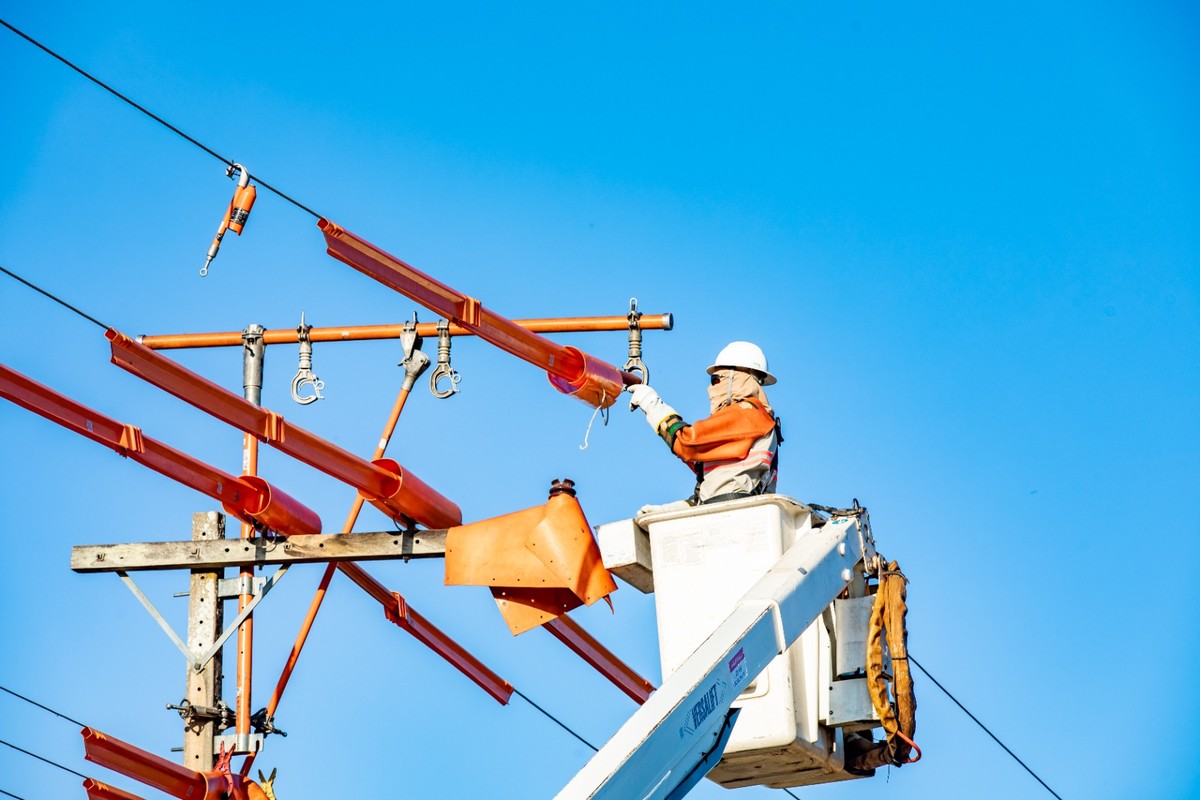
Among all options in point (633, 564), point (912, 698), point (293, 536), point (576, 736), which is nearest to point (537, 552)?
point (633, 564)

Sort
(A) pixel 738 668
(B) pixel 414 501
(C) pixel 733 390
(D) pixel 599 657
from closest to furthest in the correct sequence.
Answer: (A) pixel 738 668
(B) pixel 414 501
(C) pixel 733 390
(D) pixel 599 657

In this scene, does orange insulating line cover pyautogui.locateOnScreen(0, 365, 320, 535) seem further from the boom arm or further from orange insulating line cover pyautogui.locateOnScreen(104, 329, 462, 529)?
the boom arm

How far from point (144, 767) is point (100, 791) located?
26 centimetres

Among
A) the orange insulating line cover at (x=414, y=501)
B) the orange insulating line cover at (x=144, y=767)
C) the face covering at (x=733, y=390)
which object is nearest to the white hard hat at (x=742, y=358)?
the face covering at (x=733, y=390)

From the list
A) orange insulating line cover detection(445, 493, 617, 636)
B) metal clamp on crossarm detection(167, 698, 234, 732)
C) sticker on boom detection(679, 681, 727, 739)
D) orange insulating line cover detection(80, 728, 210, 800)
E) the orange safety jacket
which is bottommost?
sticker on boom detection(679, 681, 727, 739)

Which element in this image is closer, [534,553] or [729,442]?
[534,553]

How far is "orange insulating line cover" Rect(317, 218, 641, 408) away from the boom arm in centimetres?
163

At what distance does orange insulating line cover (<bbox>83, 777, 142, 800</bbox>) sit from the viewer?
10.9 m

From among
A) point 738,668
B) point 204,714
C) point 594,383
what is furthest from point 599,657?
point 738,668

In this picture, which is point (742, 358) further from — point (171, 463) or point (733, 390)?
point (171, 463)

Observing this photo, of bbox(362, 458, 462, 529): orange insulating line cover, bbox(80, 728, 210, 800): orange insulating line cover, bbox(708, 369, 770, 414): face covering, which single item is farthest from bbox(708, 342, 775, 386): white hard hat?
bbox(80, 728, 210, 800): orange insulating line cover

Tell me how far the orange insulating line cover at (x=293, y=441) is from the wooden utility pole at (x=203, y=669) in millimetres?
916

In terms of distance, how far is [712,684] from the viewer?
31.3 feet

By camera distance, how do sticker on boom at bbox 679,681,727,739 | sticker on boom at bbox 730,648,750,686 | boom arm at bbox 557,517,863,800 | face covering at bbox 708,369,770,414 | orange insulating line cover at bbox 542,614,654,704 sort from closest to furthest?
1. boom arm at bbox 557,517,863,800
2. sticker on boom at bbox 679,681,727,739
3. sticker on boom at bbox 730,648,750,686
4. face covering at bbox 708,369,770,414
5. orange insulating line cover at bbox 542,614,654,704
